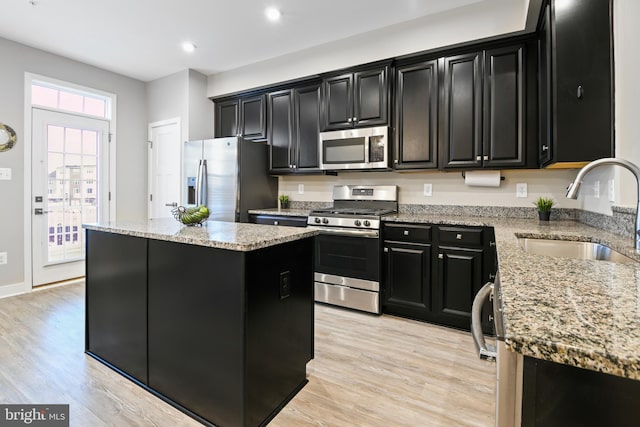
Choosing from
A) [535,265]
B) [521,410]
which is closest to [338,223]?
[535,265]

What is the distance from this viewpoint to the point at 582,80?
1943mm

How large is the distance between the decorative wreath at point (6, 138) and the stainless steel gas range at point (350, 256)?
3336 millimetres

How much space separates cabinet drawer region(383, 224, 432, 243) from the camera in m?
2.84

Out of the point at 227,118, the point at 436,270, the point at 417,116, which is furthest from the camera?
the point at 227,118

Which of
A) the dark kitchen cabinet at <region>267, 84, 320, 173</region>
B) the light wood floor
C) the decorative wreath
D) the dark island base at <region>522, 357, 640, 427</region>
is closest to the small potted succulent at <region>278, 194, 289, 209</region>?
the dark kitchen cabinet at <region>267, 84, 320, 173</region>

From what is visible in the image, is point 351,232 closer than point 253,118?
Yes

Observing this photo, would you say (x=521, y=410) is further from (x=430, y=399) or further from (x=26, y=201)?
(x=26, y=201)

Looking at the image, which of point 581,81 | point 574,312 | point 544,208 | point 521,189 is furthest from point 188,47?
point 574,312

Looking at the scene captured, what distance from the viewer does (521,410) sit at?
0.53 metres

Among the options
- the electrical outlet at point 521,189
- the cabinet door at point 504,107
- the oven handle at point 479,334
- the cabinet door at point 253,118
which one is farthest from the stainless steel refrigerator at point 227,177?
the oven handle at point 479,334

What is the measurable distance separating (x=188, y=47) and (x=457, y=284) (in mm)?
3763

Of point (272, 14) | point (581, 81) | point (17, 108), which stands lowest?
point (581, 81)

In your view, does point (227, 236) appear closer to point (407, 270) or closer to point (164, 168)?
point (407, 270)

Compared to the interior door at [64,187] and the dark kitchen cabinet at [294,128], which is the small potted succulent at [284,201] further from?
the interior door at [64,187]
